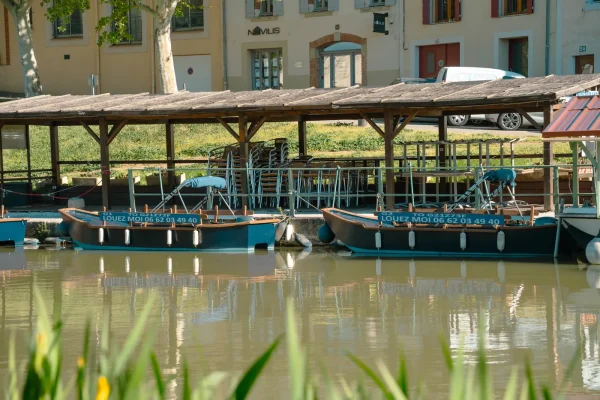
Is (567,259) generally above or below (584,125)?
below

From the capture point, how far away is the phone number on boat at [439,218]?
52.7 feet

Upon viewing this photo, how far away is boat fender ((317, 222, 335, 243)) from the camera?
17641 millimetres

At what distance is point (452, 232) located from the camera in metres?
16.3

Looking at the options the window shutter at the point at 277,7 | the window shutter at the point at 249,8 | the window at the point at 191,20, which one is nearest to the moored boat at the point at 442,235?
the window shutter at the point at 277,7

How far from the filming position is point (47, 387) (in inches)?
83.7

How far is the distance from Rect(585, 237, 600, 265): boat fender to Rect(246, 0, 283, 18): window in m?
22.9

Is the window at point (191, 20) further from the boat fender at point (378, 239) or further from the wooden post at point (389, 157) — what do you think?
the boat fender at point (378, 239)

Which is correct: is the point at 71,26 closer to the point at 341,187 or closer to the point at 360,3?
the point at 360,3

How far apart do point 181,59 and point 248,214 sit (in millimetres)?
20234

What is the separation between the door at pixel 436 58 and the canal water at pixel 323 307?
17.0 m

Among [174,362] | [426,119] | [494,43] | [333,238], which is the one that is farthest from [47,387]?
[494,43]

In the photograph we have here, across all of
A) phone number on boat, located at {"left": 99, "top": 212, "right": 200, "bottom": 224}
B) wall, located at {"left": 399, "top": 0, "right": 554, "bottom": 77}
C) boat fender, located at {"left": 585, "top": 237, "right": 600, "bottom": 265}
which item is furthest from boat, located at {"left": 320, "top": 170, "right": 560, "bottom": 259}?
wall, located at {"left": 399, "top": 0, "right": 554, "bottom": 77}

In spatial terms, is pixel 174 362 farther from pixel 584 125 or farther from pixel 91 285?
pixel 584 125

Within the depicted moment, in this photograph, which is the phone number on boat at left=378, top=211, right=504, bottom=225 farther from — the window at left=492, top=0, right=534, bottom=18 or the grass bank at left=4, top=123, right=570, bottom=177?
the window at left=492, top=0, right=534, bottom=18
